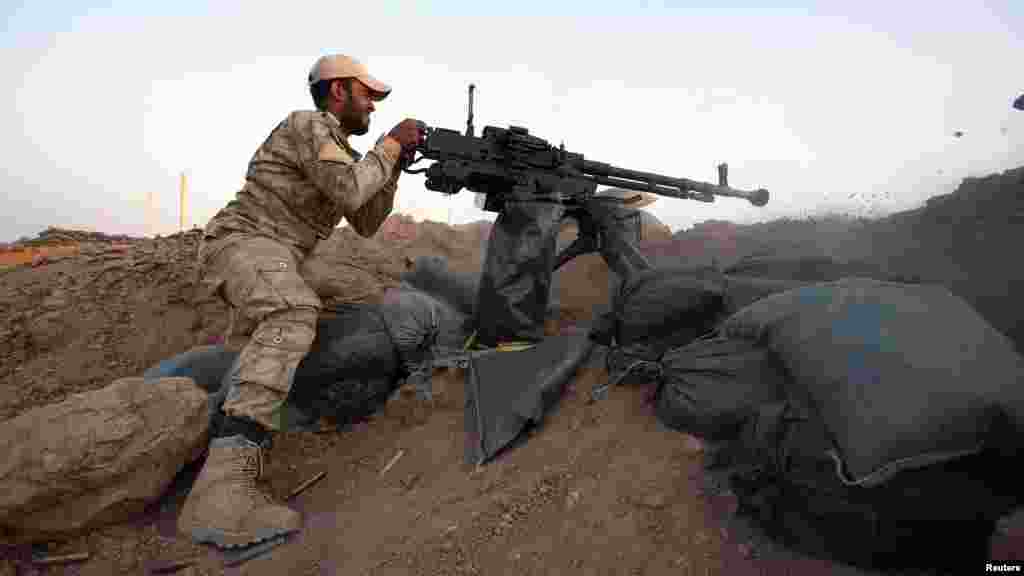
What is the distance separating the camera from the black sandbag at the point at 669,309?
7.65 feet

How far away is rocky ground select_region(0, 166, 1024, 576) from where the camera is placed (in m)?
1.58

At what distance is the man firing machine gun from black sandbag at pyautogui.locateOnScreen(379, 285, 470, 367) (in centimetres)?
10

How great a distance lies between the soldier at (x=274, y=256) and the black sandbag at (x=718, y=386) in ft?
4.44

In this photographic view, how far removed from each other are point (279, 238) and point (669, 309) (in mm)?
1732

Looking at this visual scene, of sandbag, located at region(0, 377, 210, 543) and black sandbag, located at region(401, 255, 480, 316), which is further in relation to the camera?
black sandbag, located at region(401, 255, 480, 316)

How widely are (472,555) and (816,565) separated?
869mm

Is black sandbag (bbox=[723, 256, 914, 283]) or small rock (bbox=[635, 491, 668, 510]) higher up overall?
black sandbag (bbox=[723, 256, 914, 283])

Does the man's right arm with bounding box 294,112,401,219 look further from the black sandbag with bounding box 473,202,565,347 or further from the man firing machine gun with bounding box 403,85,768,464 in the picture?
the black sandbag with bounding box 473,202,565,347

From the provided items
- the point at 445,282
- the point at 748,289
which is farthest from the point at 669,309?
the point at 445,282

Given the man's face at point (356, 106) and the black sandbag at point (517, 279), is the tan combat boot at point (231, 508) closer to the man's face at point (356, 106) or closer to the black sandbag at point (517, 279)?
the black sandbag at point (517, 279)

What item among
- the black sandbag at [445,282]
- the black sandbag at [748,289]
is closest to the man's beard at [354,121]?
the black sandbag at [445,282]

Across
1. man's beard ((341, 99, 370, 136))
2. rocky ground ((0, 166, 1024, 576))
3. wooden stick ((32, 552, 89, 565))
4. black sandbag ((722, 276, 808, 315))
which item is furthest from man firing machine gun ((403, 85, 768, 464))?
wooden stick ((32, 552, 89, 565))

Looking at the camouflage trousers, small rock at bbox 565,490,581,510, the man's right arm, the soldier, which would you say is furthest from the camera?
the man's right arm

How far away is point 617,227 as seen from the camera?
3.57 metres
